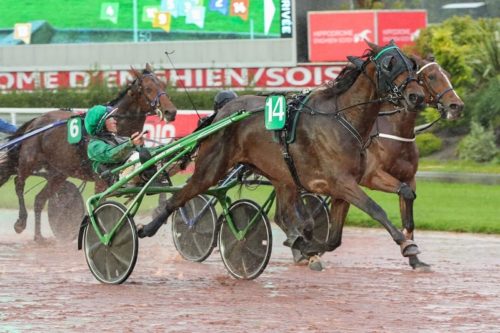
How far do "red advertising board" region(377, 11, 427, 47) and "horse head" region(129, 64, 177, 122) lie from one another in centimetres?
2407

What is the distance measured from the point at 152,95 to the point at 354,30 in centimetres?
2436

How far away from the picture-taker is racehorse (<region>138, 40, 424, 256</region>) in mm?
9539

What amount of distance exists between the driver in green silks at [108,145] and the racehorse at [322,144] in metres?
0.56

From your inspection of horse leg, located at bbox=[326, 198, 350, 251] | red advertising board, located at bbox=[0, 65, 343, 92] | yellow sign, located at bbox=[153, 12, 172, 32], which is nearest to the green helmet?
A: horse leg, located at bbox=[326, 198, 350, 251]

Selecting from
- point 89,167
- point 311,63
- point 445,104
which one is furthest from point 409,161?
point 311,63

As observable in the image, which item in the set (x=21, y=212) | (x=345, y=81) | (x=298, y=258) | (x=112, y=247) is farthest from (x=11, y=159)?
(x=345, y=81)

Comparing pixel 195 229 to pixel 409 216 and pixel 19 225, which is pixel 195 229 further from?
pixel 19 225

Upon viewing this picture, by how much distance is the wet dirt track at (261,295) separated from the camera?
25.4 ft

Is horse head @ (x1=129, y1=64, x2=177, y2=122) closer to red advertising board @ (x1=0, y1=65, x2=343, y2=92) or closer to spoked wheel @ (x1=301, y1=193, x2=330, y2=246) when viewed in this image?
spoked wheel @ (x1=301, y1=193, x2=330, y2=246)

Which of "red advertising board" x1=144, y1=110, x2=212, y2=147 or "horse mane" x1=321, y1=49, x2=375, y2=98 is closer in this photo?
"horse mane" x1=321, y1=49, x2=375, y2=98

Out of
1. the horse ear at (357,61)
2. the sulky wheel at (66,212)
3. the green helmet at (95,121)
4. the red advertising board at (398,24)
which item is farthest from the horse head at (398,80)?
the red advertising board at (398,24)

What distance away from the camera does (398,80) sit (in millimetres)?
9625

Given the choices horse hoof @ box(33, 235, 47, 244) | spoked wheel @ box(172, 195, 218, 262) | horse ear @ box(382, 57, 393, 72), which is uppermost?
horse ear @ box(382, 57, 393, 72)

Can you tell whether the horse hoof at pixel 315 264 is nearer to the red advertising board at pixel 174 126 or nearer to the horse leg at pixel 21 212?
the horse leg at pixel 21 212
